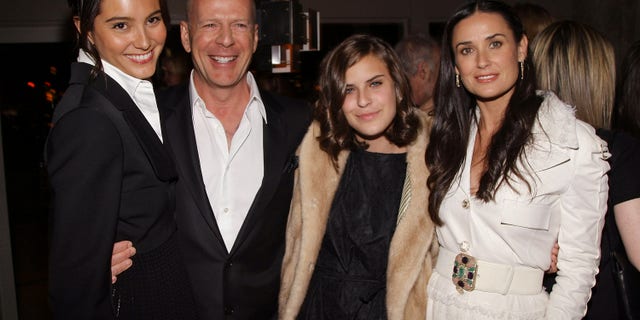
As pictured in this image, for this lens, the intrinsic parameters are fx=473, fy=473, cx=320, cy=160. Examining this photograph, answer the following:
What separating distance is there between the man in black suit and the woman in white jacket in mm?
733

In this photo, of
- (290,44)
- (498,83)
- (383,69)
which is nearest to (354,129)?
(383,69)

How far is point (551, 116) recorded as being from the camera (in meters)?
1.70

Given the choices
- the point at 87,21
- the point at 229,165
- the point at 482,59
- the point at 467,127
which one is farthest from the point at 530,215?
the point at 87,21

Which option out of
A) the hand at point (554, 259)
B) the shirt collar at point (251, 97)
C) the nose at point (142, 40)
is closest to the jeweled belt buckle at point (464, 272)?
the hand at point (554, 259)

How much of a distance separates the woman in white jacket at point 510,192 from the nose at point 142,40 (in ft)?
3.82

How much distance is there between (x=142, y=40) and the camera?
1625 millimetres

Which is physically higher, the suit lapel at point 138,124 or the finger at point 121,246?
the suit lapel at point 138,124

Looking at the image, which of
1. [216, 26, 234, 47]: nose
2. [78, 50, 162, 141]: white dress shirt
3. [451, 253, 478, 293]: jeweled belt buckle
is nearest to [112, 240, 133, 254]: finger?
[78, 50, 162, 141]: white dress shirt

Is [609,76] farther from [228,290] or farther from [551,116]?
[228,290]

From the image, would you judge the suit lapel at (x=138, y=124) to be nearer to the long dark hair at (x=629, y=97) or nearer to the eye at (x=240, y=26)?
the eye at (x=240, y=26)

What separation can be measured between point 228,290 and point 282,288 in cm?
28

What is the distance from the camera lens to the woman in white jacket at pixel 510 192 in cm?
161

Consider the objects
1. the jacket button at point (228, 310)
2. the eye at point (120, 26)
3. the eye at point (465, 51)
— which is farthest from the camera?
the jacket button at point (228, 310)

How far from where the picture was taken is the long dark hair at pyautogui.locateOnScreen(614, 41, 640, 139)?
79.7 inches
